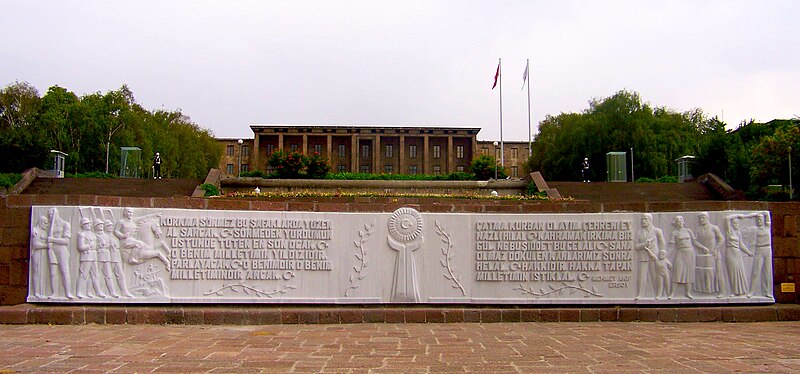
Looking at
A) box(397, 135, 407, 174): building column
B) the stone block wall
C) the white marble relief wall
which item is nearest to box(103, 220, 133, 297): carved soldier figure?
the white marble relief wall

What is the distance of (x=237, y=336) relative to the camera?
23.7ft

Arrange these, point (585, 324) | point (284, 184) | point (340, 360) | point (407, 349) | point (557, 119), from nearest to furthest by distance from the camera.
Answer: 1. point (340, 360)
2. point (407, 349)
3. point (585, 324)
4. point (284, 184)
5. point (557, 119)

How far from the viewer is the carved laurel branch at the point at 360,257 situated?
8.71 meters

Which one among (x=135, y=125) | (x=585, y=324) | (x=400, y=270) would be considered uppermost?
(x=135, y=125)

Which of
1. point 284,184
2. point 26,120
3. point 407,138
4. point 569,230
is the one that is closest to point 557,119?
point 407,138

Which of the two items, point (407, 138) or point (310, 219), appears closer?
point (310, 219)

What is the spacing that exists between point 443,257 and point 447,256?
6cm

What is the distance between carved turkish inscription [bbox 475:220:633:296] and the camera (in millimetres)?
8844

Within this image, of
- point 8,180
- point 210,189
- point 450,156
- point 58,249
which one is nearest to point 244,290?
point 58,249

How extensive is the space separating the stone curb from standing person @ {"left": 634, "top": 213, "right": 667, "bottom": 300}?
44 centimetres

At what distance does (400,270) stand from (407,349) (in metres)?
2.39

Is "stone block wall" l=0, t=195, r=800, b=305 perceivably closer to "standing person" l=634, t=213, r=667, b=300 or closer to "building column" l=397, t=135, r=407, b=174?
"standing person" l=634, t=213, r=667, b=300

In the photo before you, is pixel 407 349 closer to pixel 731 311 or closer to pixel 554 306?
pixel 554 306

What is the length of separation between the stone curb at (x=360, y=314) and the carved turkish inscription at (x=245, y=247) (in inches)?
19.1
